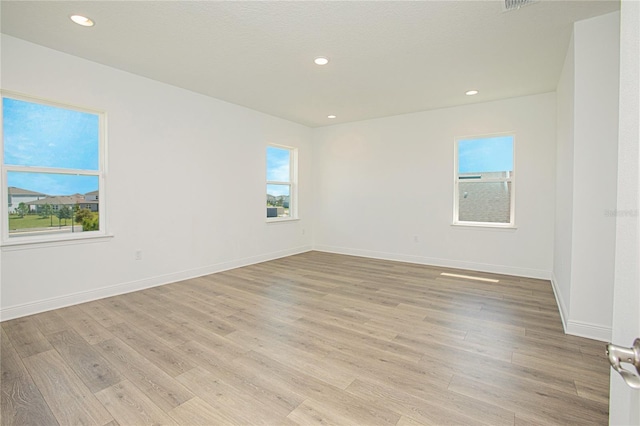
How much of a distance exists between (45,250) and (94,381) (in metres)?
1.97

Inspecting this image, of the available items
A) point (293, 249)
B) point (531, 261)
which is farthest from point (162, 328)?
point (531, 261)

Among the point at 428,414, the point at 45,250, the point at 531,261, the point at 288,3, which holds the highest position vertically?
the point at 288,3

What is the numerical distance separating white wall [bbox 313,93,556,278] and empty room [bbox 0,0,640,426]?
0.04 meters

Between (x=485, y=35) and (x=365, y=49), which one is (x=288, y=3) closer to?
(x=365, y=49)

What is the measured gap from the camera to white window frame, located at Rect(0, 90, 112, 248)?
2.98 m

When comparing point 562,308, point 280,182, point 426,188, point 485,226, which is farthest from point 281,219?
point 562,308

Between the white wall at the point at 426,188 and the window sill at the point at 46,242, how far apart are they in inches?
167

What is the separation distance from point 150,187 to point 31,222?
48.2 inches

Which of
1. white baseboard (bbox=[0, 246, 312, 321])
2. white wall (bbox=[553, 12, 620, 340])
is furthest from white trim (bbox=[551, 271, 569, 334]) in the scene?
white baseboard (bbox=[0, 246, 312, 321])

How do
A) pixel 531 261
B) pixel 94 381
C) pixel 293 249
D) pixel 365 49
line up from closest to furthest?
1. pixel 94 381
2. pixel 365 49
3. pixel 531 261
4. pixel 293 249

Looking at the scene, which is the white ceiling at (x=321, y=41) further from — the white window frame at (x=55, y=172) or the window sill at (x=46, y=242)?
the window sill at (x=46, y=242)

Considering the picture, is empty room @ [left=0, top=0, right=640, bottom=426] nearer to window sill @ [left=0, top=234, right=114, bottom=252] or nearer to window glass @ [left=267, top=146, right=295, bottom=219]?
window sill @ [left=0, top=234, right=114, bottom=252]

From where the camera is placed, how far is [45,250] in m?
3.21

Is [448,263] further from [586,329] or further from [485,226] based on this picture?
[586,329]
